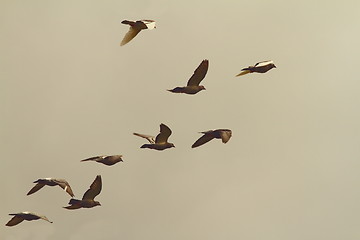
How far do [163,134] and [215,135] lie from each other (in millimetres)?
2801

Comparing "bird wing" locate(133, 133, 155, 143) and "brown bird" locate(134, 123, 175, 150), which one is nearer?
"brown bird" locate(134, 123, 175, 150)

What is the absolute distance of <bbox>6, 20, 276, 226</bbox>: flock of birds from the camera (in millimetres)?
27375

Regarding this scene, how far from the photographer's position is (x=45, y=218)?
2644 cm

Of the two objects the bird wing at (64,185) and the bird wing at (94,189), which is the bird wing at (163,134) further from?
the bird wing at (64,185)

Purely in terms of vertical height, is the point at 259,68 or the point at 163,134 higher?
the point at 259,68

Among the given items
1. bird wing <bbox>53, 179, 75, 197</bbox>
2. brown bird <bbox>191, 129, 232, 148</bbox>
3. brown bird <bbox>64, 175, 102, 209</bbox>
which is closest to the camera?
brown bird <bbox>191, 129, 232, 148</bbox>

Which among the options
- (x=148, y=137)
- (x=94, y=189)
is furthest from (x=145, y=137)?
(x=94, y=189)

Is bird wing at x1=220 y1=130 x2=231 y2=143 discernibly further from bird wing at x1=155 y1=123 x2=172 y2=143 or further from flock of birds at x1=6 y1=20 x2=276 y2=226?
bird wing at x1=155 y1=123 x2=172 y2=143

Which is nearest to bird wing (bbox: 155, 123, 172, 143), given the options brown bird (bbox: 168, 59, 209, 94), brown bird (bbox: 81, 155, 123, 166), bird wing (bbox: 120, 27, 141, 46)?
brown bird (bbox: 168, 59, 209, 94)

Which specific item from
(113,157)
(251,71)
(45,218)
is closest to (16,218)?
(45,218)

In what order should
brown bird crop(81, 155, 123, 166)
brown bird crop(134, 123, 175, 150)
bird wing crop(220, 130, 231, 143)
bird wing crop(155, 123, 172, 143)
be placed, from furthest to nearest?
brown bird crop(134, 123, 175, 150) → brown bird crop(81, 155, 123, 166) → bird wing crop(155, 123, 172, 143) → bird wing crop(220, 130, 231, 143)

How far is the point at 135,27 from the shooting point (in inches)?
1080

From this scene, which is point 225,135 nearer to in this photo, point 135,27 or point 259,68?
point 259,68

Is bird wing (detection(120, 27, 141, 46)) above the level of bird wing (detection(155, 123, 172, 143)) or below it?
above
